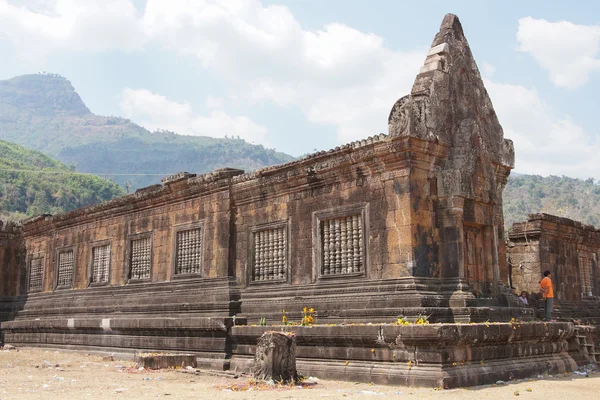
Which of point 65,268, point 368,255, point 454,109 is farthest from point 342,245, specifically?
point 65,268

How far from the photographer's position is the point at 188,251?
1666 cm

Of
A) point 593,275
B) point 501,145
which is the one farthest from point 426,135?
point 593,275

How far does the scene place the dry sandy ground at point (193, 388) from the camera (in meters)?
9.46

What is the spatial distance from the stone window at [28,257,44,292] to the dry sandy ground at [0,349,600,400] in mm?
9387

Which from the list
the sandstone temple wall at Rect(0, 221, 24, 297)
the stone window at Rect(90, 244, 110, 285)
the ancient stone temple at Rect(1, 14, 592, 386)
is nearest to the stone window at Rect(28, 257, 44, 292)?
the sandstone temple wall at Rect(0, 221, 24, 297)

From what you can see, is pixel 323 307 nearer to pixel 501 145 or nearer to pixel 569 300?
pixel 501 145

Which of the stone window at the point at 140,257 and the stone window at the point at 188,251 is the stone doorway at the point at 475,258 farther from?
the stone window at the point at 140,257

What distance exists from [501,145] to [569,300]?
35.5ft

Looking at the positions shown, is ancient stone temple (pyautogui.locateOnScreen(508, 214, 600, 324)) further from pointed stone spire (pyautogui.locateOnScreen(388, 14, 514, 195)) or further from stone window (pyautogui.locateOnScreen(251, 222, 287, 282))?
stone window (pyautogui.locateOnScreen(251, 222, 287, 282))

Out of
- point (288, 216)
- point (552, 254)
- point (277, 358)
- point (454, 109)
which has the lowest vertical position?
point (277, 358)

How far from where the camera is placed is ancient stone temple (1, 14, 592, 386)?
11242mm

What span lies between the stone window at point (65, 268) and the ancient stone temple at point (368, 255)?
13.7ft

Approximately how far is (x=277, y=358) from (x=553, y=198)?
75.2 m

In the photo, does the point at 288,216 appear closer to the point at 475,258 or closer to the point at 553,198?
the point at 475,258
